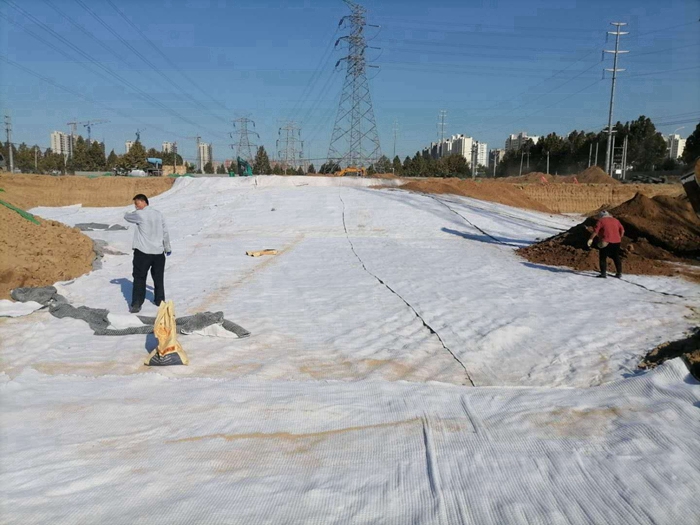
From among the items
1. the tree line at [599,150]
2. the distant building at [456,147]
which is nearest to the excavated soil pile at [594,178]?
the tree line at [599,150]

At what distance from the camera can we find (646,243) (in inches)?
508

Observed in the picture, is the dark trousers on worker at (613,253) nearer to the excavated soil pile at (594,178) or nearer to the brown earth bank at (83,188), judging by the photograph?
the brown earth bank at (83,188)

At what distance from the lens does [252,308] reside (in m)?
8.17

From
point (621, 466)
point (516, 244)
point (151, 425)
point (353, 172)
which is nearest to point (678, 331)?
point (621, 466)

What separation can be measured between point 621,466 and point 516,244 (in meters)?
13.6

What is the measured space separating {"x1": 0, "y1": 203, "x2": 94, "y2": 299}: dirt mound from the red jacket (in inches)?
407

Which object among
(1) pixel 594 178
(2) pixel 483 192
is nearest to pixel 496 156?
(1) pixel 594 178

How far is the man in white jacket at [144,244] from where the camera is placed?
7.68m

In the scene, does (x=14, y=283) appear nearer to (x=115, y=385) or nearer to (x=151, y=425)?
(x=115, y=385)

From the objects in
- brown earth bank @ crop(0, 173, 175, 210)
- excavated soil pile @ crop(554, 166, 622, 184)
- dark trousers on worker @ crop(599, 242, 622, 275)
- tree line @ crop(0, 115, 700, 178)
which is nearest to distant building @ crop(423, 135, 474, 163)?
tree line @ crop(0, 115, 700, 178)

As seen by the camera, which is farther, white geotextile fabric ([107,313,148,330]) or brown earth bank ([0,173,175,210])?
brown earth bank ([0,173,175,210])

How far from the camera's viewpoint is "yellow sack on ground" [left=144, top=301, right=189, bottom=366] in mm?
5184

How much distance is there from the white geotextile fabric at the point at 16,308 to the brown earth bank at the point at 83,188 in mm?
29893

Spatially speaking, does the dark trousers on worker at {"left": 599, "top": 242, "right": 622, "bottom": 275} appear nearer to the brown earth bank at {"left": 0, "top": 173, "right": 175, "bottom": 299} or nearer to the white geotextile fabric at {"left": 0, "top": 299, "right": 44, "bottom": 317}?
the white geotextile fabric at {"left": 0, "top": 299, "right": 44, "bottom": 317}
